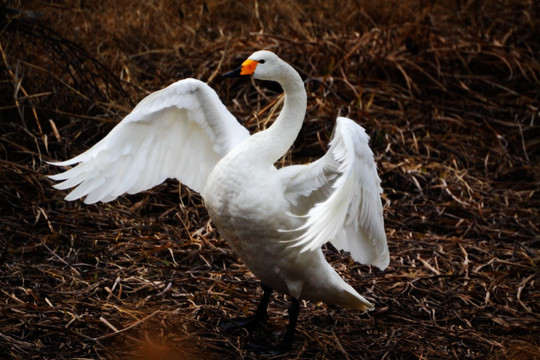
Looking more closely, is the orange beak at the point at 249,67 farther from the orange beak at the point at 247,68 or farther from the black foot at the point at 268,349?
the black foot at the point at 268,349

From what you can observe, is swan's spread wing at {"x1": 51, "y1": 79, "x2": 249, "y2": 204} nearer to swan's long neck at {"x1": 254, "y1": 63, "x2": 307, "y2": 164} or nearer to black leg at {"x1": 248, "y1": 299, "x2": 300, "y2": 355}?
swan's long neck at {"x1": 254, "y1": 63, "x2": 307, "y2": 164}

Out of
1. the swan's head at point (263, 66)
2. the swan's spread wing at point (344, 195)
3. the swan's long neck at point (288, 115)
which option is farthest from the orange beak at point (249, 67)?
the swan's spread wing at point (344, 195)

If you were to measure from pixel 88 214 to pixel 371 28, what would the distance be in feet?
13.2

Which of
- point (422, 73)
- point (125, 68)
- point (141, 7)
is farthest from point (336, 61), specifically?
point (141, 7)

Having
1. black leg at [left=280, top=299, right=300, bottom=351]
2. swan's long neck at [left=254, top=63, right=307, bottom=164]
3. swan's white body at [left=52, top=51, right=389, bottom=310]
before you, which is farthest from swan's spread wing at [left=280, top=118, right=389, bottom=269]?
black leg at [left=280, top=299, right=300, bottom=351]

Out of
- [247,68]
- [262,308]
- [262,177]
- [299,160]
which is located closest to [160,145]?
[247,68]

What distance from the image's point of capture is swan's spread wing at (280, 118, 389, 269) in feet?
8.66

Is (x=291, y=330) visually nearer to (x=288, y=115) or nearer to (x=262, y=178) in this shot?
(x=262, y=178)

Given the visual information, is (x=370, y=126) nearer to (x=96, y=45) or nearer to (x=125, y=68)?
(x=125, y=68)

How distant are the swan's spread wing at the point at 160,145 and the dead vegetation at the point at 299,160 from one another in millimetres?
575

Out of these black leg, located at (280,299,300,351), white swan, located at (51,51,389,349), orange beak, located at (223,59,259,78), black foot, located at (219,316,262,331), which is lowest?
black foot, located at (219,316,262,331)

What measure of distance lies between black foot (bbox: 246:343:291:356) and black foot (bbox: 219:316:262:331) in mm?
149

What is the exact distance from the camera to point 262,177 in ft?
10.2

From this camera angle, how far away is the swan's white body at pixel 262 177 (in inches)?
116
